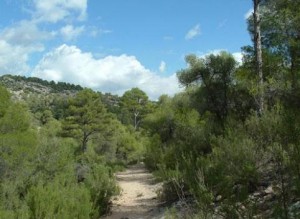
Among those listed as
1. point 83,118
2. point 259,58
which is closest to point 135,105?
point 83,118

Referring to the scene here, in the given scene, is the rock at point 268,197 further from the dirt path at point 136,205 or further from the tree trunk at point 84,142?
the tree trunk at point 84,142

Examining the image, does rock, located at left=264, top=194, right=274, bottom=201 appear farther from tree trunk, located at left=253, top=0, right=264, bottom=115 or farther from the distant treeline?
the distant treeline

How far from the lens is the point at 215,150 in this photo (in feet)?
37.4

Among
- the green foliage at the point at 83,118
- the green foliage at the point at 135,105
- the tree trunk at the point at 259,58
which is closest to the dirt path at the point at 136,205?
the tree trunk at the point at 259,58

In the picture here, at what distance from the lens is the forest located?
6895 mm

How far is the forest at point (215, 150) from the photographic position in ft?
22.6

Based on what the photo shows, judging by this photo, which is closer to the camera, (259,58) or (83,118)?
(259,58)

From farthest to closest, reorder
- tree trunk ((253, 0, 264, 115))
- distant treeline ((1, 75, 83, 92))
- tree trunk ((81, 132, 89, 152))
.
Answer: distant treeline ((1, 75, 83, 92)) < tree trunk ((81, 132, 89, 152)) < tree trunk ((253, 0, 264, 115))

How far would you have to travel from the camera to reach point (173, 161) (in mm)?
18734

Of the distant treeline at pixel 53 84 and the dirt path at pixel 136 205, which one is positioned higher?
the distant treeline at pixel 53 84

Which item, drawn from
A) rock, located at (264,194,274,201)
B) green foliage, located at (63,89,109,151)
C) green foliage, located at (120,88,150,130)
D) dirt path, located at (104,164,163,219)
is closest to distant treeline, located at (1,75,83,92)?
green foliage, located at (120,88,150,130)

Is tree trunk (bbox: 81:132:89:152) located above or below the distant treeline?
below

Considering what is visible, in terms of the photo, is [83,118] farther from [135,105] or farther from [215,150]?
[135,105]

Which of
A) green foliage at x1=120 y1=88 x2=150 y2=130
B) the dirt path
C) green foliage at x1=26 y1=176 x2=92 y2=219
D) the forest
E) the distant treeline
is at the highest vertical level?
the distant treeline
